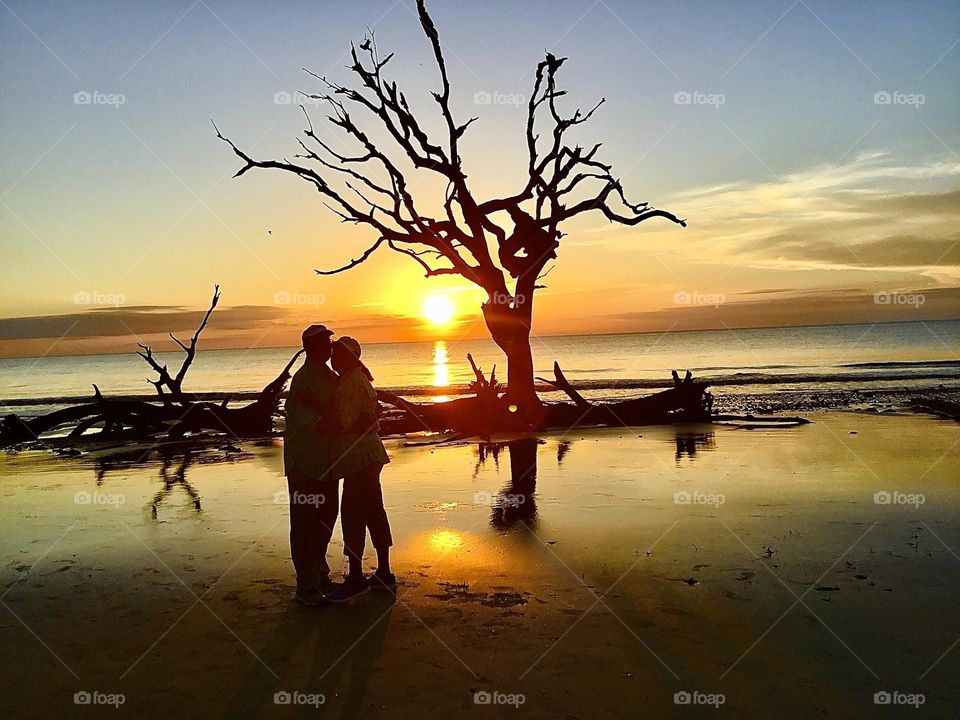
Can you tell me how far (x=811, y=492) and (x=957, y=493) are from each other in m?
1.72

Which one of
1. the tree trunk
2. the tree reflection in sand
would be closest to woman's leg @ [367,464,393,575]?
the tree reflection in sand

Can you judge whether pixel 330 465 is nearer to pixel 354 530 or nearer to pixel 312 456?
pixel 312 456

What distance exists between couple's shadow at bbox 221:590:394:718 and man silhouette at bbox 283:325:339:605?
477mm

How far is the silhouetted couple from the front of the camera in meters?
5.93

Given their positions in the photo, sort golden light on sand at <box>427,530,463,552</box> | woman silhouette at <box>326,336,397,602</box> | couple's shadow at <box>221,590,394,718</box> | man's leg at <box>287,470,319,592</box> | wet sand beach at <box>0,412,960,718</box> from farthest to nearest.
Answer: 1. golden light on sand at <box>427,530,463,552</box>
2. woman silhouette at <box>326,336,397,602</box>
3. man's leg at <box>287,470,319,592</box>
4. wet sand beach at <box>0,412,960,718</box>
5. couple's shadow at <box>221,590,394,718</box>

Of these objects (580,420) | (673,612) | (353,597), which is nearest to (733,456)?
(580,420)

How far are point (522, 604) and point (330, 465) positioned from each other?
6.35 feet

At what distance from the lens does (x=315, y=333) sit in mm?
6129

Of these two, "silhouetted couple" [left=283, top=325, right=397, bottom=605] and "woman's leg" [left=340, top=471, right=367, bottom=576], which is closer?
"silhouetted couple" [left=283, top=325, right=397, bottom=605]

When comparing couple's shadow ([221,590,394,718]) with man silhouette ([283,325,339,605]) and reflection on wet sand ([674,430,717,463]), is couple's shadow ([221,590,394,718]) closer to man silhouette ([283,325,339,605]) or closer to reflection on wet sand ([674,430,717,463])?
man silhouette ([283,325,339,605])

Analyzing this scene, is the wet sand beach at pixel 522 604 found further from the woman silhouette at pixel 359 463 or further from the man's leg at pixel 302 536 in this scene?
the woman silhouette at pixel 359 463

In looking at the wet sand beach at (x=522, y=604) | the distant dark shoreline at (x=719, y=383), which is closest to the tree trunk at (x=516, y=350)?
the wet sand beach at (x=522, y=604)

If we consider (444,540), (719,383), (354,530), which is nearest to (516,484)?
(444,540)

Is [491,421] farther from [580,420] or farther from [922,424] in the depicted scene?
[922,424]
